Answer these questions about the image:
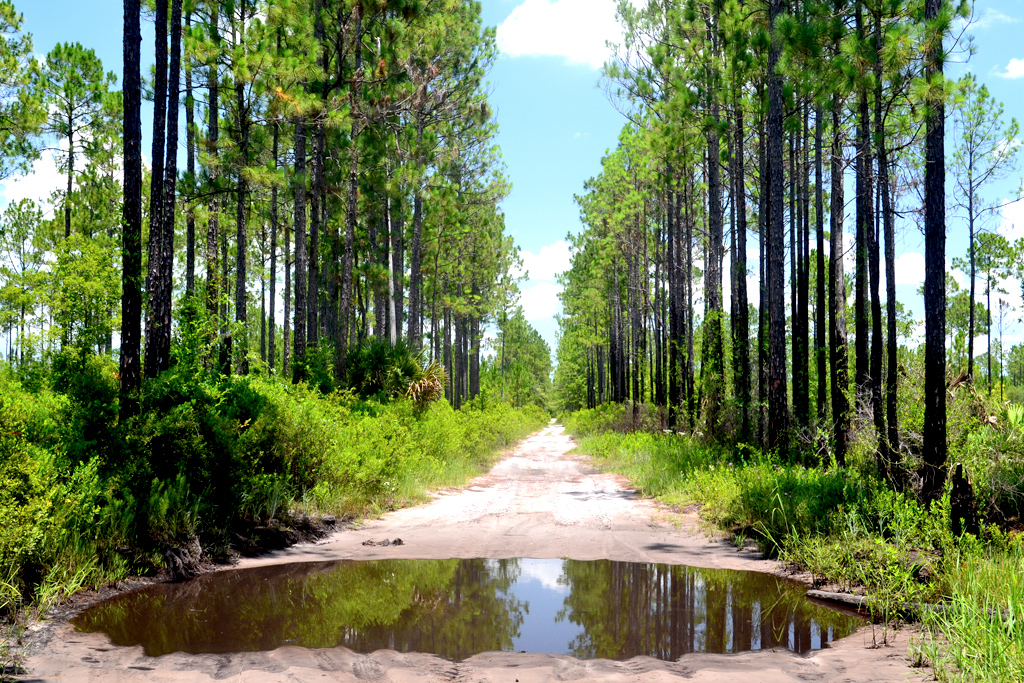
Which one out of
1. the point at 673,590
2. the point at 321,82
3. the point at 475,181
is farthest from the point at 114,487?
the point at 475,181

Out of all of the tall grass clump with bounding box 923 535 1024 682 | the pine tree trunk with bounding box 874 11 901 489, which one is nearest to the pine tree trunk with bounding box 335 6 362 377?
the pine tree trunk with bounding box 874 11 901 489

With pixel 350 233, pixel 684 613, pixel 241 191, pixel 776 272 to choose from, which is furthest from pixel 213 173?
pixel 684 613

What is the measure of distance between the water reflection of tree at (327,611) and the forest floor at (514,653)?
0.29 m

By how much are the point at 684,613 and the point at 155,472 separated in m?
6.65

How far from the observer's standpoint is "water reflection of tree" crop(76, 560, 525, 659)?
16.8 ft

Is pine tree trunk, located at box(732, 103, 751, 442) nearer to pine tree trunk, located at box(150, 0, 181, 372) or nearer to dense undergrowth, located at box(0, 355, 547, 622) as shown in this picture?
dense undergrowth, located at box(0, 355, 547, 622)

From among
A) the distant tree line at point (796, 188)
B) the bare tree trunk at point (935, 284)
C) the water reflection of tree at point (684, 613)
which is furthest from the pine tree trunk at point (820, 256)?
the water reflection of tree at point (684, 613)

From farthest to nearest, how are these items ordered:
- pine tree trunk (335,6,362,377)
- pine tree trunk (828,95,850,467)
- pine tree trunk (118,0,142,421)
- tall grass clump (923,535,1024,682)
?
1. pine tree trunk (335,6,362,377)
2. pine tree trunk (828,95,850,467)
3. pine tree trunk (118,0,142,421)
4. tall grass clump (923,535,1024,682)

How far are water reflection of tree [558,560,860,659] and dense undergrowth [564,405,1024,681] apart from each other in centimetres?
63

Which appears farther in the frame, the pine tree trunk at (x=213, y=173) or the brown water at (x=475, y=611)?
the pine tree trunk at (x=213, y=173)

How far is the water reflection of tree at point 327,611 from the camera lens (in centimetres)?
511

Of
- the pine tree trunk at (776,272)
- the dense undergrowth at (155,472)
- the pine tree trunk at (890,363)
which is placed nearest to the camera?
the dense undergrowth at (155,472)

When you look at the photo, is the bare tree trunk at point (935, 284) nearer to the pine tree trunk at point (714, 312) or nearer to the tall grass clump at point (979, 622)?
the tall grass clump at point (979, 622)

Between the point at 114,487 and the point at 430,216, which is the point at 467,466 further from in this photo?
the point at 430,216
